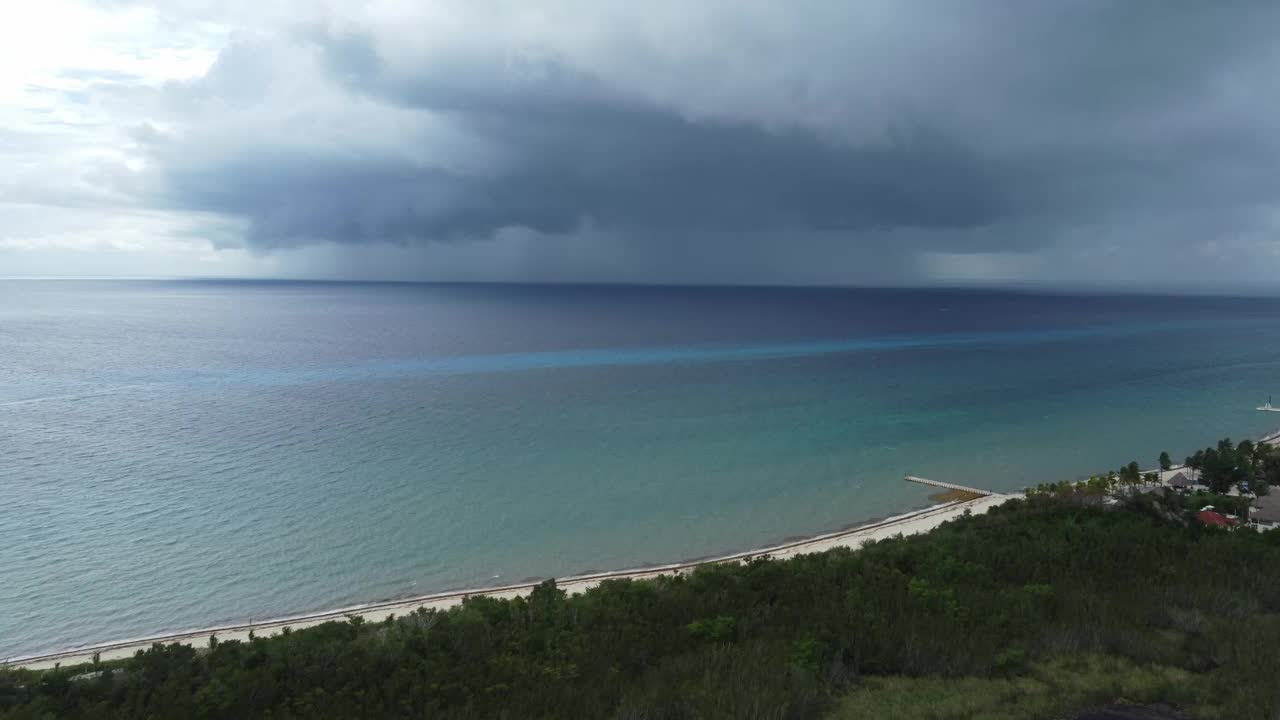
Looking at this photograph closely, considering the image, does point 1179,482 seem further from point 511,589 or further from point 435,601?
point 435,601

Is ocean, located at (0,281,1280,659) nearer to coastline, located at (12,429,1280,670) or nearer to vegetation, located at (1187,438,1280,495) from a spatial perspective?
coastline, located at (12,429,1280,670)

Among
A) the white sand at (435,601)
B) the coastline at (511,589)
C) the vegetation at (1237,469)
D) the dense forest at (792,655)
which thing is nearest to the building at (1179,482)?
the vegetation at (1237,469)

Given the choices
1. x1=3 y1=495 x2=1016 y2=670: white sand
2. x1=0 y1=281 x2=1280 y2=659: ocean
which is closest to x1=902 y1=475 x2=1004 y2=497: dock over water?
x1=0 y1=281 x2=1280 y2=659: ocean

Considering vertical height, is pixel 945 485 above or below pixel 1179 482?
below

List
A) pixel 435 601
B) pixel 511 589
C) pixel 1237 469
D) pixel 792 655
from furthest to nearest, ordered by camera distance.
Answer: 1. pixel 1237 469
2. pixel 511 589
3. pixel 435 601
4. pixel 792 655

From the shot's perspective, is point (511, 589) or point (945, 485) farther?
point (945, 485)

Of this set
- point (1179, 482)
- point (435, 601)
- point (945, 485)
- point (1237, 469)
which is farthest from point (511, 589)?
point (1237, 469)

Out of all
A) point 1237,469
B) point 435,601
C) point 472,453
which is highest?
point 472,453

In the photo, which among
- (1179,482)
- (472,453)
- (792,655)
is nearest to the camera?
(792,655)
